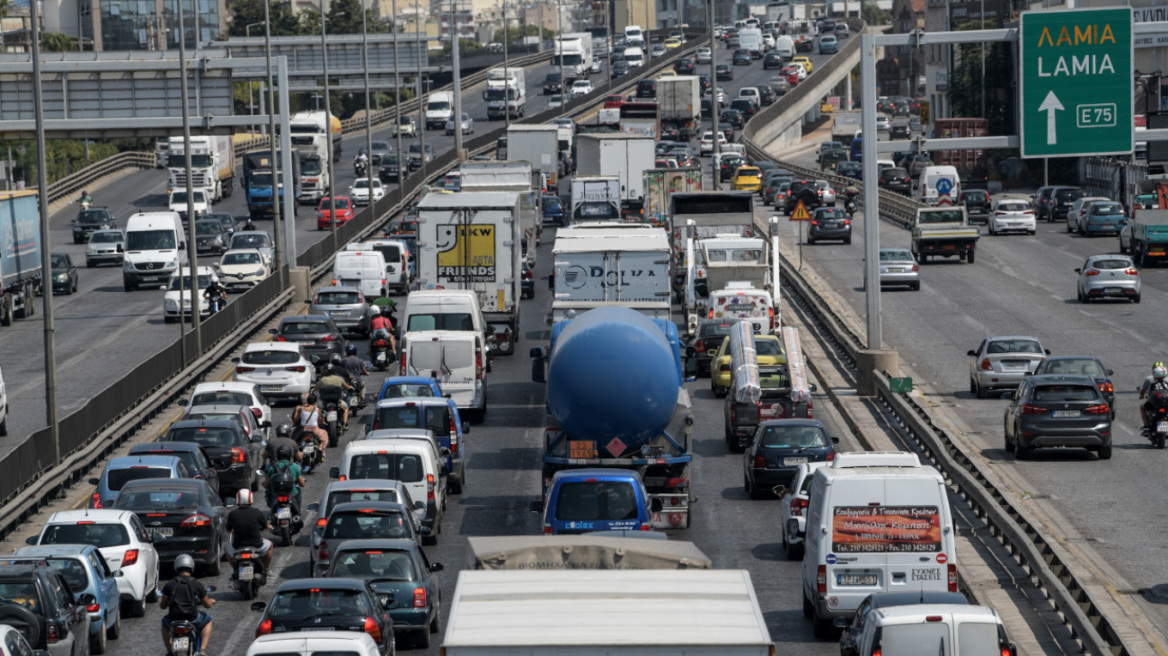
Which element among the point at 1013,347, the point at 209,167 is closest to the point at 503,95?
the point at 209,167

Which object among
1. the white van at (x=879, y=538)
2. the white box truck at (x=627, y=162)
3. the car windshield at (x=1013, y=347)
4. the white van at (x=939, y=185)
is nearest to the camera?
the white van at (x=879, y=538)

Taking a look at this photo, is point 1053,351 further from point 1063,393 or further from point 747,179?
point 747,179

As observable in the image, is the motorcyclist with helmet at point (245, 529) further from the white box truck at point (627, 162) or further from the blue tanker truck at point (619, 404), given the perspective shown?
the white box truck at point (627, 162)

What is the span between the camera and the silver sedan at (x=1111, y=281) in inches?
2127

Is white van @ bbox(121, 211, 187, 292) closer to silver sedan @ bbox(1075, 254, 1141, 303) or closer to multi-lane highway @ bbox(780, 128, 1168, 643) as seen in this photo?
multi-lane highway @ bbox(780, 128, 1168, 643)

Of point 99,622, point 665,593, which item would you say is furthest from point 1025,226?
point 665,593

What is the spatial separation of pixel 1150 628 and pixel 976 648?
5.92 m

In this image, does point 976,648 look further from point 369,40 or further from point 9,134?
point 369,40

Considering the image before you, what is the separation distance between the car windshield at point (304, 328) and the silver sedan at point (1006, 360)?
15431 millimetres

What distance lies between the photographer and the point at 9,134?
6372 centimetres

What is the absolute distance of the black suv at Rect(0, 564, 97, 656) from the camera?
18.8 metres

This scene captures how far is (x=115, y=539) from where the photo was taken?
23.2m

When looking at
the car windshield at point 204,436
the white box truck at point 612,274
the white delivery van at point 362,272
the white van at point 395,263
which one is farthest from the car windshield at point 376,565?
the white van at point 395,263

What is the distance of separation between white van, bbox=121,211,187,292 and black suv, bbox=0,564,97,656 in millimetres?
42502
